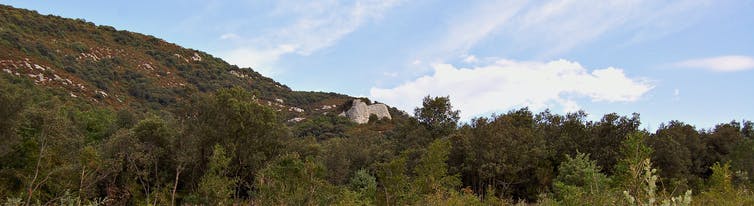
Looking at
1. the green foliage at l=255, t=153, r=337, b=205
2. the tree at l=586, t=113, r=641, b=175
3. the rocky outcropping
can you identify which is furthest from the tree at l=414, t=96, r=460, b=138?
the rocky outcropping

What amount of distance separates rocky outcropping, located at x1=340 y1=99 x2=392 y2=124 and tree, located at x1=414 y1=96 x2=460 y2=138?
52189 millimetres

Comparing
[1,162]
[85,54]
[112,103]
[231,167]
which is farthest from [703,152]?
[85,54]

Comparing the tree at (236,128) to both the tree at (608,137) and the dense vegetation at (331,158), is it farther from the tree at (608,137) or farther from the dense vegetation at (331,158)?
the tree at (608,137)

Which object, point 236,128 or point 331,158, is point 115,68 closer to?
point 331,158

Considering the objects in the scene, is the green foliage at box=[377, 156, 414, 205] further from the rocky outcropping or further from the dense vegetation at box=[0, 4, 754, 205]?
the rocky outcropping

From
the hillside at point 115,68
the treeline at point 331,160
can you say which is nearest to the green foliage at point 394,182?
the treeline at point 331,160

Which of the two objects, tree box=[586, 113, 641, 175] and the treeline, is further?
tree box=[586, 113, 641, 175]

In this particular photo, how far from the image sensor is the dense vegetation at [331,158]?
12.7 m

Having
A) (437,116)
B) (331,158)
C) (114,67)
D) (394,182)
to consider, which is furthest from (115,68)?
(394,182)

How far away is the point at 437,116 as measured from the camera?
119 ft

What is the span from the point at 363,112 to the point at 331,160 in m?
56.2

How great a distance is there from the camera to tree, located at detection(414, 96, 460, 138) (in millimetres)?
35719

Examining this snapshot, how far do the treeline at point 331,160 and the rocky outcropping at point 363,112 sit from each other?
1780 inches

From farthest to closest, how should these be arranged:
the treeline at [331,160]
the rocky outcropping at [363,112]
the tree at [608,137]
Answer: the rocky outcropping at [363,112], the tree at [608,137], the treeline at [331,160]
